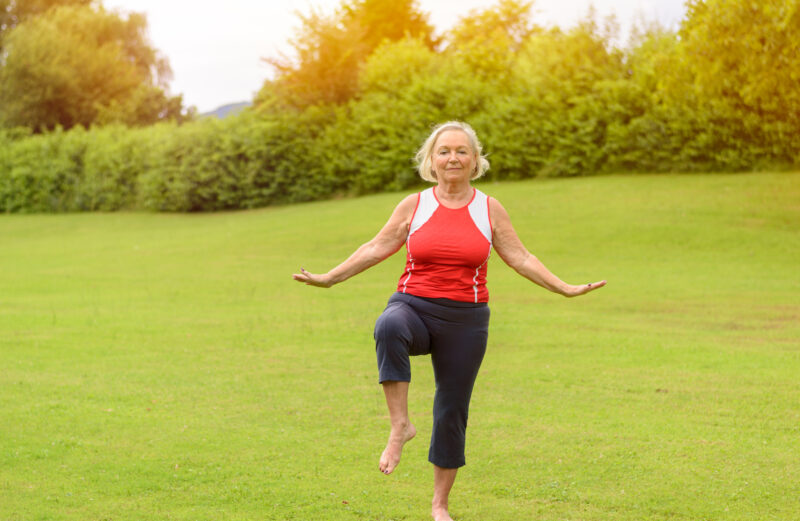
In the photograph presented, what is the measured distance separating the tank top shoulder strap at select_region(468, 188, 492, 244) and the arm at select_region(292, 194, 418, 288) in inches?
12.5

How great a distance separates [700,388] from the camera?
31.4ft

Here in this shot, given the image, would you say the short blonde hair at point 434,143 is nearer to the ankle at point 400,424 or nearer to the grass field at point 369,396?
the ankle at point 400,424

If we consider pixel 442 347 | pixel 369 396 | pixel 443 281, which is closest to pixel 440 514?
pixel 442 347

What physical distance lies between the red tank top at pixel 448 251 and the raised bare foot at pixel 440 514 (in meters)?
1.30

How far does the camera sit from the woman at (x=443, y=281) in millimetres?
4871

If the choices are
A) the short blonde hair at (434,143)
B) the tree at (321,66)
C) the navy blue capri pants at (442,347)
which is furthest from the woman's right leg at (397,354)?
the tree at (321,66)

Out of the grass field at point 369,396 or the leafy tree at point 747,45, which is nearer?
the grass field at point 369,396

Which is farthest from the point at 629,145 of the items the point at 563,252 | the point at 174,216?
the point at 174,216

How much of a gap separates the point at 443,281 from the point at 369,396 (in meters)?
4.54

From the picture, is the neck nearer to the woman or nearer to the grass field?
the woman

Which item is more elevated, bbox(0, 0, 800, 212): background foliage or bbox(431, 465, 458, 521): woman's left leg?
bbox(0, 0, 800, 212): background foliage

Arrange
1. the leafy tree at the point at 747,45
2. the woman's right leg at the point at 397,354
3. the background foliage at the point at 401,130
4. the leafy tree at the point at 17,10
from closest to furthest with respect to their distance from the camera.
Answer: the woman's right leg at the point at 397,354
the leafy tree at the point at 747,45
the background foliage at the point at 401,130
the leafy tree at the point at 17,10

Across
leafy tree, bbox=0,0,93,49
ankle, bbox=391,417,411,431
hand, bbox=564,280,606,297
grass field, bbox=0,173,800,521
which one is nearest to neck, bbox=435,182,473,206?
hand, bbox=564,280,606,297

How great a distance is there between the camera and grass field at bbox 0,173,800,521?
20.3 feet
